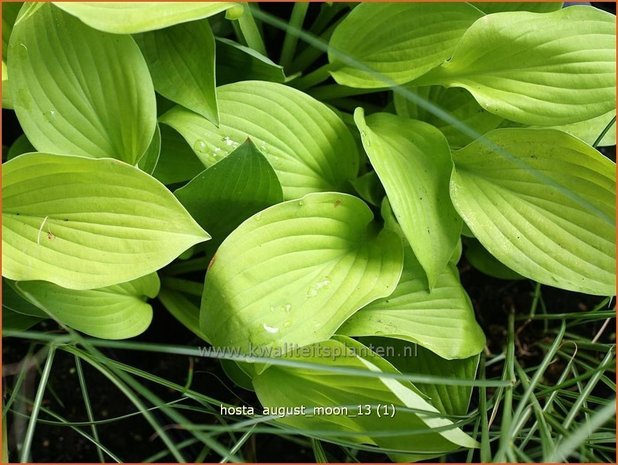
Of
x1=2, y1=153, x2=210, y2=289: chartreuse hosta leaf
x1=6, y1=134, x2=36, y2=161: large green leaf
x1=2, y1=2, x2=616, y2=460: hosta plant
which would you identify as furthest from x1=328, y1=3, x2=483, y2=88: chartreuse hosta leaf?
x1=6, y1=134, x2=36, y2=161: large green leaf

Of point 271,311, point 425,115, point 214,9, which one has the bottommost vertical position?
point 271,311

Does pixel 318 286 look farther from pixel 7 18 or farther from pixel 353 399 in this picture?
pixel 7 18

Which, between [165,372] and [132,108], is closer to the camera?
[132,108]

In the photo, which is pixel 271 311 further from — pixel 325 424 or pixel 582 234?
pixel 582 234

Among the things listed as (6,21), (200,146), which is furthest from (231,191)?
(6,21)

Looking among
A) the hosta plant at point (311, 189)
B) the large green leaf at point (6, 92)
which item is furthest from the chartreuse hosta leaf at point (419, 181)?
the large green leaf at point (6, 92)

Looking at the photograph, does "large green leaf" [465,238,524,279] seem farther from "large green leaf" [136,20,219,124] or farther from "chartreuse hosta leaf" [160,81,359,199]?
Result: "large green leaf" [136,20,219,124]

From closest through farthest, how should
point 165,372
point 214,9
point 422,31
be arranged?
point 214,9, point 422,31, point 165,372

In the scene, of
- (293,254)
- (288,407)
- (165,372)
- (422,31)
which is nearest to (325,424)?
(288,407)

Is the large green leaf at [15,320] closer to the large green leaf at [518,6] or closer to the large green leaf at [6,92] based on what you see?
the large green leaf at [6,92]
